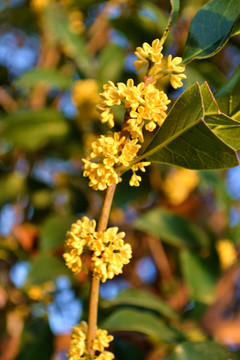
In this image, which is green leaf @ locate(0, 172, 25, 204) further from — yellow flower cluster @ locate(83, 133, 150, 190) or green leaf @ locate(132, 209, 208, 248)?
yellow flower cluster @ locate(83, 133, 150, 190)

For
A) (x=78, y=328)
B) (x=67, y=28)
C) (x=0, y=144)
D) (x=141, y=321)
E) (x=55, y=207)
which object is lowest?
(x=78, y=328)

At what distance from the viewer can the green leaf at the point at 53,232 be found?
3.99ft

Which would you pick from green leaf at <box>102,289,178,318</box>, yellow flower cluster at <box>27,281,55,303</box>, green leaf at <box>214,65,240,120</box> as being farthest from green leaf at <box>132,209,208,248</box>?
green leaf at <box>214,65,240,120</box>

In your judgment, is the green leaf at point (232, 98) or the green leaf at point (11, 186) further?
the green leaf at point (11, 186)

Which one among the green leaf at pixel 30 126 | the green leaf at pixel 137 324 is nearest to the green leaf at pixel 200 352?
the green leaf at pixel 137 324

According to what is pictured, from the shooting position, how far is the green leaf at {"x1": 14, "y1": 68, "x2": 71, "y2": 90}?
126cm

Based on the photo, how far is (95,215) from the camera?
145 centimetres

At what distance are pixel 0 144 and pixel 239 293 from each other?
1450mm

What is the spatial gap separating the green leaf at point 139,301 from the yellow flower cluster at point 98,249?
1.79 ft

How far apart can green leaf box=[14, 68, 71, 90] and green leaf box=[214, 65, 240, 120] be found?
836mm

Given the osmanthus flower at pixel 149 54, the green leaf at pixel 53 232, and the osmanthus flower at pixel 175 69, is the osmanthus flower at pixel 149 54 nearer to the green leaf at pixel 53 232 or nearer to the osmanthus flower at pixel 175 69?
the osmanthus flower at pixel 175 69

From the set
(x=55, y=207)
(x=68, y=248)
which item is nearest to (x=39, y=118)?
(x=55, y=207)

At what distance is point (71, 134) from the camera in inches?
53.9

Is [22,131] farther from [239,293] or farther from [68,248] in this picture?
[239,293]
